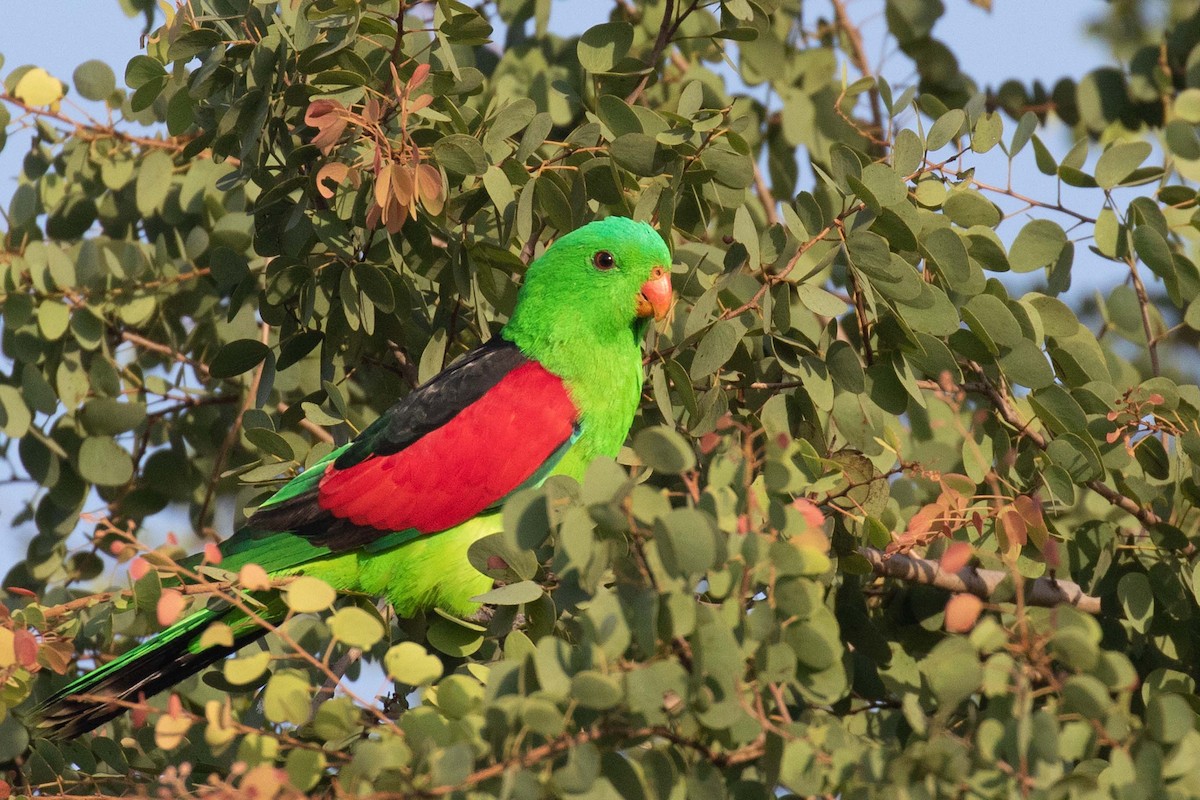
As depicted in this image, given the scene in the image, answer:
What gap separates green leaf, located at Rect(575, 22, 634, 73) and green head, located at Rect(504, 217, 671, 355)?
48 centimetres

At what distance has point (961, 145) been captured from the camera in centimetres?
311

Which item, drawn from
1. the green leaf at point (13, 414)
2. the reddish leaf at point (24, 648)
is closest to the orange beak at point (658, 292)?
the reddish leaf at point (24, 648)

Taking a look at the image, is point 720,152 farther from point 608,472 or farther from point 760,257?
point 608,472

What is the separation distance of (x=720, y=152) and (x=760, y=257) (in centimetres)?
43

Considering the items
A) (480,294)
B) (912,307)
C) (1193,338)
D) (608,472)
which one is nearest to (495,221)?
(480,294)

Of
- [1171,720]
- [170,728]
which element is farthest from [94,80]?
[1171,720]

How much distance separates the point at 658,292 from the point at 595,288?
23 cm

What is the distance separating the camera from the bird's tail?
3.11m

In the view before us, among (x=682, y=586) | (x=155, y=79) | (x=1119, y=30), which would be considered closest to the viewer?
(x=682, y=586)

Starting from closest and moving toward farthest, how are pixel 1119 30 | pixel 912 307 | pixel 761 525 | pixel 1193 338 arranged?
pixel 761 525 → pixel 912 307 → pixel 1193 338 → pixel 1119 30

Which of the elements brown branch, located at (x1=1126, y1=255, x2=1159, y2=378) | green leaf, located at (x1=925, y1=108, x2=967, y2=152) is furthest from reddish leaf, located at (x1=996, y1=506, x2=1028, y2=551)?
green leaf, located at (x1=925, y1=108, x2=967, y2=152)

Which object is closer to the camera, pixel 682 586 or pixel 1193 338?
pixel 682 586

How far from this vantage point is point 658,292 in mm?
3408

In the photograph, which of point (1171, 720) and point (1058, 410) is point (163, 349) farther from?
point (1171, 720)
